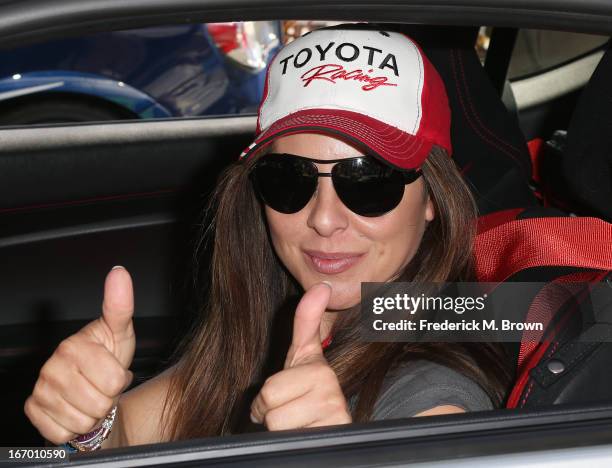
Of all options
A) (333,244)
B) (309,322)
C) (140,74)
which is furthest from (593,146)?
(140,74)

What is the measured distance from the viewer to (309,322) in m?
1.26

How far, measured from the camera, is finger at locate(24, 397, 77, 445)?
1312 millimetres

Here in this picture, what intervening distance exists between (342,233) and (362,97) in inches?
10.0

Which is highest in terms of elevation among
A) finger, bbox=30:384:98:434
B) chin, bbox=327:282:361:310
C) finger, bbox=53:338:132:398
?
chin, bbox=327:282:361:310

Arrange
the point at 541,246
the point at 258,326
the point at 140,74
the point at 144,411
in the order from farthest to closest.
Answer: the point at 140,74 → the point at 258,326 → the point at 144,411 → the point at 541,246

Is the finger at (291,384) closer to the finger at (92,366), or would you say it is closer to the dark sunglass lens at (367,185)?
the finger at (92,366)

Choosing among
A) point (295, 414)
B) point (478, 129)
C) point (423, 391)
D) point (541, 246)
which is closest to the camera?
point (295, 414)

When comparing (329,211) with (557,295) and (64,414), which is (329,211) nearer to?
Answer: (557,295)

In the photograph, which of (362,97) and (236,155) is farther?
(236,155)

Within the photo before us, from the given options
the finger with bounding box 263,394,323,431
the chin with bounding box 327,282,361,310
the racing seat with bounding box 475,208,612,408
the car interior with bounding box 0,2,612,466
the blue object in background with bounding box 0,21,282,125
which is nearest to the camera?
the car interior with bounding box 0,2,612,466

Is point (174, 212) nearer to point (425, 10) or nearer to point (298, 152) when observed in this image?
point (298, 152)

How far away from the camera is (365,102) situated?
1685 mm

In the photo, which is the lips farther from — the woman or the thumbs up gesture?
the thumbs up gesture

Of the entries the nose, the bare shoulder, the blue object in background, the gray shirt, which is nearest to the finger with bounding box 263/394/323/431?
the gray shirt
